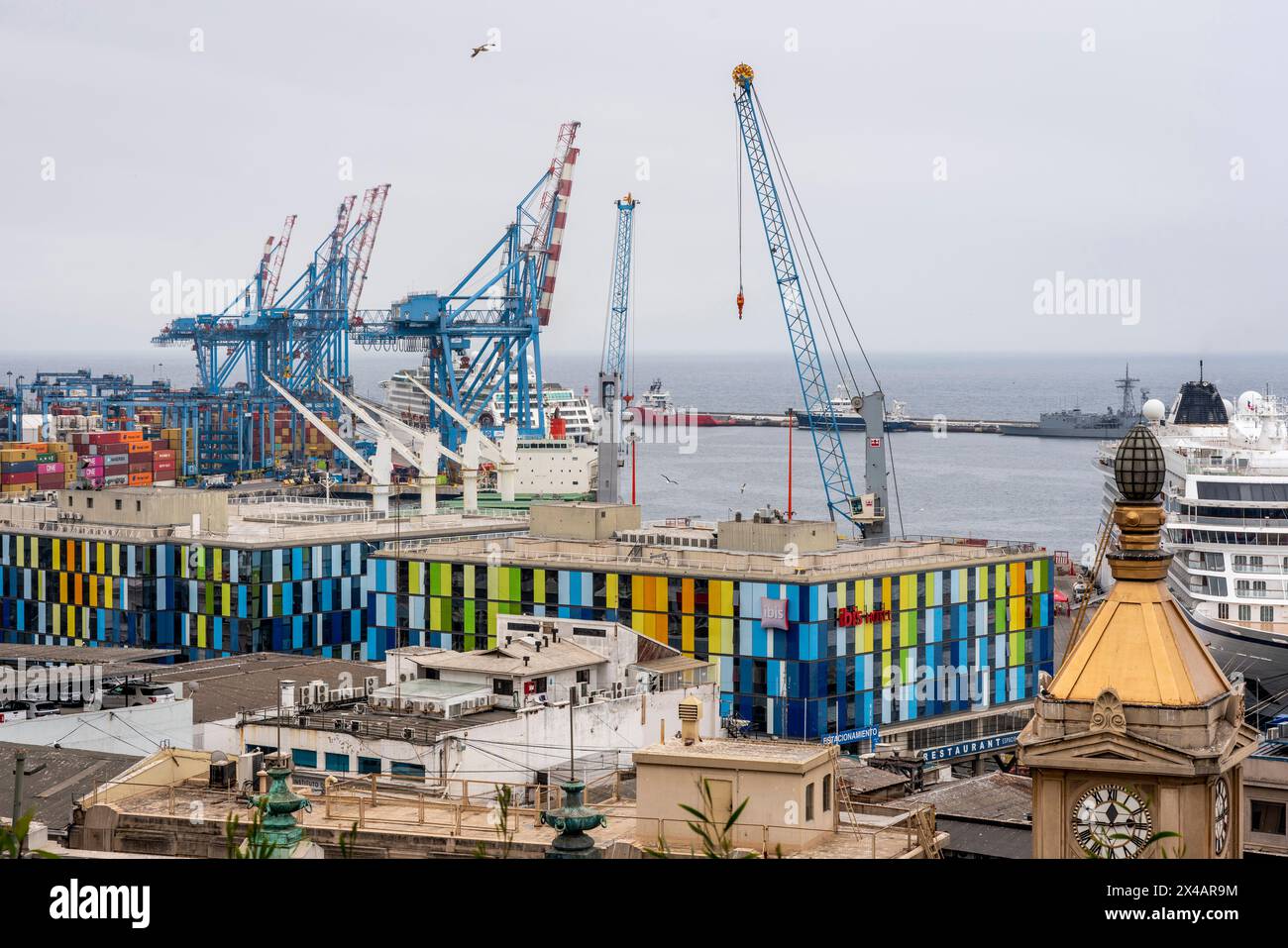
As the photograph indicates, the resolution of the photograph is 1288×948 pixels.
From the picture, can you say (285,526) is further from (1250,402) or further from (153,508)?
(1250,402)

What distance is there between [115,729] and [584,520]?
913 inches

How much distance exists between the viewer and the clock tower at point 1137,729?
11734mm

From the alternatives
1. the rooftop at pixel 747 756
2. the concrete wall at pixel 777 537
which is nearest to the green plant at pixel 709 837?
the rooftop at pixel 747 756

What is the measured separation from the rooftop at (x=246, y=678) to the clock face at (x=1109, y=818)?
73.6 feet

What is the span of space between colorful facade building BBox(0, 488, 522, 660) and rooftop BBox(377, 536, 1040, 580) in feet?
18.8

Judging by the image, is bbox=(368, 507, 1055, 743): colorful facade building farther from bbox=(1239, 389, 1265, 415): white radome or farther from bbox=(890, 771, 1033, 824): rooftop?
bbox=(890, 771, 1033, 824): rooftop

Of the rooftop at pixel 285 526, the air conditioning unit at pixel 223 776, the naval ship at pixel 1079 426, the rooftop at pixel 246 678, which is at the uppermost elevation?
the naval ship at pixel 1079 426

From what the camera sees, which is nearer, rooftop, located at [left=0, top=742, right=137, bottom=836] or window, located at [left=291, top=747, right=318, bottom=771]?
rooftop, located at [left=0, top=742, right=137, bottom=836]

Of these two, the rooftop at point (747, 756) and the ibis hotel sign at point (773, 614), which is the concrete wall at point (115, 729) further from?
the ibis hotel sign at point (773, 614)

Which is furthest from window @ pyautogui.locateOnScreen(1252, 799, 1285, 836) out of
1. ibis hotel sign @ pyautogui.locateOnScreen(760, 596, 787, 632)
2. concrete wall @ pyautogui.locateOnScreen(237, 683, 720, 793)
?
ibis hotel sign @ pyautogui.locateOnScreen(760, 596, 787, 632)

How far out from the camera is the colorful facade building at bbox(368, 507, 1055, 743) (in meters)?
45.1
